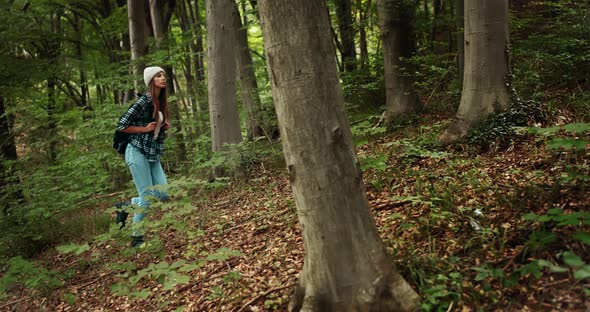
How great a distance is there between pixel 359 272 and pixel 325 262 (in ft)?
0.69

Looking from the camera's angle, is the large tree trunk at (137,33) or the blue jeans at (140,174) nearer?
the blue jeans at (140,174)

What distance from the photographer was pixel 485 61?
490cm

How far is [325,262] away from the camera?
92.2 inches

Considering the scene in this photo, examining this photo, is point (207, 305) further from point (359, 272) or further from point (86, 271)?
point (86, 271)

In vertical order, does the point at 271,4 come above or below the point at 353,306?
above

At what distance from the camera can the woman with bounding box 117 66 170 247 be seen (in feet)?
14.3

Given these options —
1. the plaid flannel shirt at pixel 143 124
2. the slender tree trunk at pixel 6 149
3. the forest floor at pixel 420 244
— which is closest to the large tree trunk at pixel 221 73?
the forest floor at pixel 420 244

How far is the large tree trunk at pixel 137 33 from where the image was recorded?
849cm

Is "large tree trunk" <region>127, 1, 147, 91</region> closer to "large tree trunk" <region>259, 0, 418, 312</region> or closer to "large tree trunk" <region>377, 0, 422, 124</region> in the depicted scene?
"large tree trunk" <region>377, 0, 422, 124</region>

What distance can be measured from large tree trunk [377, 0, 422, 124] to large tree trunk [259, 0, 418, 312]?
527cm

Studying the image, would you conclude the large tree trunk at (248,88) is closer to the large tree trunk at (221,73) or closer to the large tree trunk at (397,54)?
the large tree trunk at (221,73)

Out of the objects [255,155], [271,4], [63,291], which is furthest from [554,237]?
[255,155]

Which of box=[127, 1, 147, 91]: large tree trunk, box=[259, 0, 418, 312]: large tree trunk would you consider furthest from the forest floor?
box=[127, 1, 147, 91]: large tree trunk

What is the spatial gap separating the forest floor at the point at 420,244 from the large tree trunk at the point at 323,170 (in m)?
0.39
